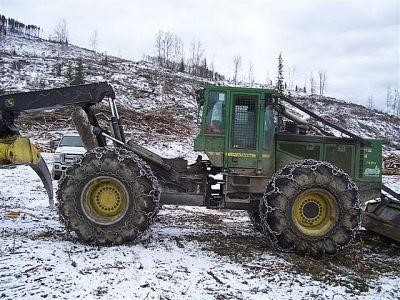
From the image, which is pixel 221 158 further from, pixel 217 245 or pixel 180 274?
pixel 180 274

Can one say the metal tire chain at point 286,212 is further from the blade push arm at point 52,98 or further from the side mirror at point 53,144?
the side mirror at point 53,144

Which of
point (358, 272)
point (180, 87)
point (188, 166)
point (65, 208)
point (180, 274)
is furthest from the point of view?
point (180, 87)

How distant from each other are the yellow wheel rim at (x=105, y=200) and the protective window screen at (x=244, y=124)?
2.07 meters

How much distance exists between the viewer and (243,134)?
7.75 metres

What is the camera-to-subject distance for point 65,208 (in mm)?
7141

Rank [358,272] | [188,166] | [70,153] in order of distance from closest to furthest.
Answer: [358,272] → [188,166] → [70,153]

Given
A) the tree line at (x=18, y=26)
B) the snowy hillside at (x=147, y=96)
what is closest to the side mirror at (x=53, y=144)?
the snowy hillside at (x=147, y=96)

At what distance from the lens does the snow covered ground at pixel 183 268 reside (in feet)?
17.0

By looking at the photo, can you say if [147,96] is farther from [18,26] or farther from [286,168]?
[18,26]

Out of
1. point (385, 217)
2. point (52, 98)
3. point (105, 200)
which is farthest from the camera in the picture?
point (385, 217)

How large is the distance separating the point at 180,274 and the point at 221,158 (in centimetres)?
251

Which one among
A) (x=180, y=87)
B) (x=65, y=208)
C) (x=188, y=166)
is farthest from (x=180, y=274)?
(x=180, y=87)

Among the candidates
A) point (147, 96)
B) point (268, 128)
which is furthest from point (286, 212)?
point (147, 96)

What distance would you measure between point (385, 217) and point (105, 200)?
4.94 metres
